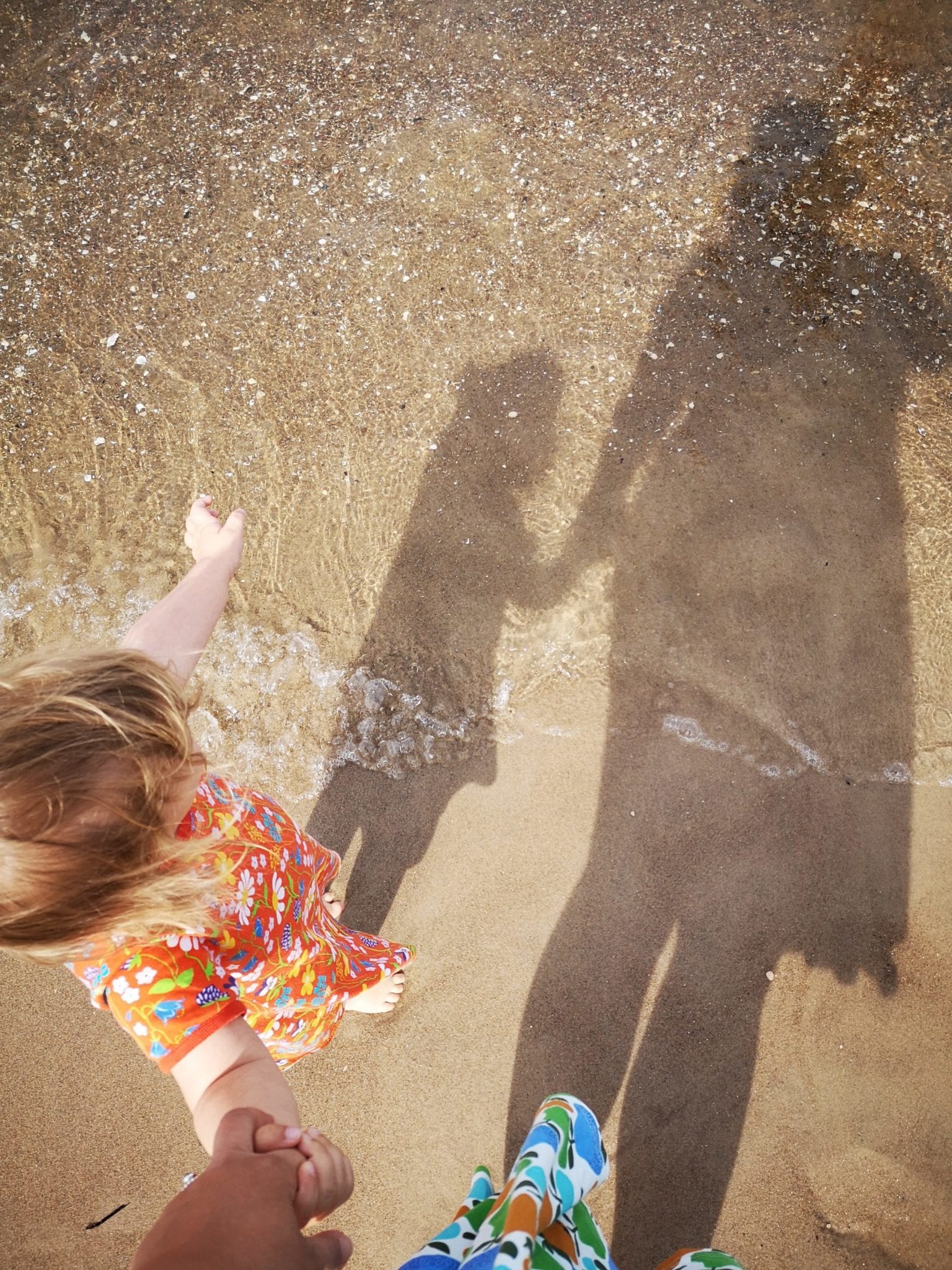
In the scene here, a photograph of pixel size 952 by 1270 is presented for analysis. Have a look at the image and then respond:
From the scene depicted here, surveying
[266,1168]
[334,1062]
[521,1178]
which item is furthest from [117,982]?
[334,1062]

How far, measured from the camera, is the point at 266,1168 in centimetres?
129

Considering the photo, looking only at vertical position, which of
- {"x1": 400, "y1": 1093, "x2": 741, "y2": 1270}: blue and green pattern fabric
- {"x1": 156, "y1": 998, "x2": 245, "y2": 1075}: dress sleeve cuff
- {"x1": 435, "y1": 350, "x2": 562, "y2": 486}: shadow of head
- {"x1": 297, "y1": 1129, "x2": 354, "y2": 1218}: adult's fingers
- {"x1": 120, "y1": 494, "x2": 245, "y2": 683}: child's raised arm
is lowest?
{"x1": 400, "y1": 1093, "x2": 741, "y2": 1270}: blue and green pattern fabric

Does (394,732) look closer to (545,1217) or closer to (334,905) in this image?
(334,905)

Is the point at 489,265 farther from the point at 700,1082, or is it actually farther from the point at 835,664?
the point at 700,1082

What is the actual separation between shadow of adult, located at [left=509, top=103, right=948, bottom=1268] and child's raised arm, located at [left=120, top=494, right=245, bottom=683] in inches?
59.0

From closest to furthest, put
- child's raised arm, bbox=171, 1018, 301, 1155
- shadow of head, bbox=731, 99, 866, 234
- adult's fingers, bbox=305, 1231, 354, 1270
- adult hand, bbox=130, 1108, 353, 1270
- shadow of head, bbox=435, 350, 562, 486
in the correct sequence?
adult hand, bbox=130, 1108, 353, 1270, adult's fingers, bbox=305, 1231, 354, 1270, child's raised arm, bbox=171, 1018, 301, 1155, shadow of head, bbox=435, 350, 562, 486, shadow of head, bbox=731, 99, 866, 234

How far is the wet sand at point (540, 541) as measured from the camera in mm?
2613

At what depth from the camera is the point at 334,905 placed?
273 centimetres

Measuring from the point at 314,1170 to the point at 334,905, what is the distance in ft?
4.68

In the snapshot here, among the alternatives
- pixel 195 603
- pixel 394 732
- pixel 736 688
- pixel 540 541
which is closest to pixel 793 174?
pixel 540 541

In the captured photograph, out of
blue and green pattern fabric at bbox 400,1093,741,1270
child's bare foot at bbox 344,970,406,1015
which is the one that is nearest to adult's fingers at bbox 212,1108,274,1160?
blue and green pattern fabric at bbox 400,1093,741,1270

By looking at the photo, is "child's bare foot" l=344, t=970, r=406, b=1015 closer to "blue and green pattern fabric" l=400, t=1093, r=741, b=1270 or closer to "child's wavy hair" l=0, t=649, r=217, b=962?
"blue and green pattern fabric" l=400, t=1093, r=741, b=1270

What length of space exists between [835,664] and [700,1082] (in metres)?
1.60

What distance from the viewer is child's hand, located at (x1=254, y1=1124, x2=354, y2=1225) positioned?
51.2 inches
